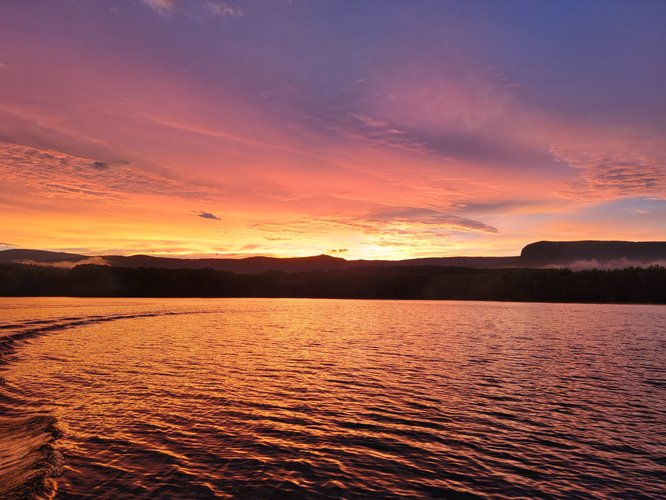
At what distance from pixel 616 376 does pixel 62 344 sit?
73213 millimetres

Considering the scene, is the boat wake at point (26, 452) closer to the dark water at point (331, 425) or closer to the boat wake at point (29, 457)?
the boat wake at point (29, 457)

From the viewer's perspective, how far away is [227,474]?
20609 mm

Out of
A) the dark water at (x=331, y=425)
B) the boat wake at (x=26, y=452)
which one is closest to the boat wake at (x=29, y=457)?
the boat wake at (x=26, y=452)

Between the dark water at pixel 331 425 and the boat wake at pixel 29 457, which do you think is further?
the dark water at pixel 331 425

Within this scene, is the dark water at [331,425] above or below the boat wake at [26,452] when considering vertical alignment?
below

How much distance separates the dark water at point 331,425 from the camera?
1983cm

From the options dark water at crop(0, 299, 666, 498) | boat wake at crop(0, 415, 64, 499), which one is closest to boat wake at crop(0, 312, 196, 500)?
boat wake at crop(0, 415, 64, 499)

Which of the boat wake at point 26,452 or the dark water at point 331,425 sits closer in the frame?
the boat wake at point 26,452

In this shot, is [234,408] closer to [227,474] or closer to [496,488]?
[227,474]

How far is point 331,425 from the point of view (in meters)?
28.3

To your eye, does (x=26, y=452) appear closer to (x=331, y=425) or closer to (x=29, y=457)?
(x=29, y=457)

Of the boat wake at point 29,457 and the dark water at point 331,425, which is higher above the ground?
the boat wake at point 29,457

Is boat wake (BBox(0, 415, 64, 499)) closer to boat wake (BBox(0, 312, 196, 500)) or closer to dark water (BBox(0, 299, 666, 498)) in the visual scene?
boat wake (BBox(0, 312, 196, 500))

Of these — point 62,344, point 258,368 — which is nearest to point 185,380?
point 258,368
